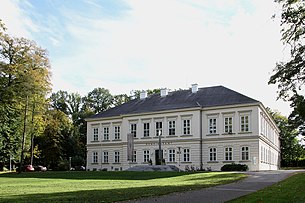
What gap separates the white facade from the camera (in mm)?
48906

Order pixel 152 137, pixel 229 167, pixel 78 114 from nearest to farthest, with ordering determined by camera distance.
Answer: pixel 229 167, pixel 152 137, pixel 78 114

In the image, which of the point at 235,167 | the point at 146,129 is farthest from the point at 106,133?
the point at 235,167

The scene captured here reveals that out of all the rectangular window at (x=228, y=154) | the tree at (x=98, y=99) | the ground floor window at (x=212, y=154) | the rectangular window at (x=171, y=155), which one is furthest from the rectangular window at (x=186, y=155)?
the tree at (x=98, y=99)

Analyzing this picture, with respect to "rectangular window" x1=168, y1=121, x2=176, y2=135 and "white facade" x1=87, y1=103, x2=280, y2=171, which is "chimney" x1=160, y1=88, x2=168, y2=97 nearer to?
"white facade" x1=87, y1=103, x2=280, y2=171

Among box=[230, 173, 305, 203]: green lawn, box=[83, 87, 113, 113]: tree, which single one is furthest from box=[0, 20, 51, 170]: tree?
box=[83, 87, 113, 113]: tree

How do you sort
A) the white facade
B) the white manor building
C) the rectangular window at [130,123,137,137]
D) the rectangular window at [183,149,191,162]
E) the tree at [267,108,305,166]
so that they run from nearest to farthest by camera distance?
the white facade < the white manor building < the rectangular window at [183,149,191,162] < the rectangular window at [130,123,137,137] < the tree at [267,108,305,166]

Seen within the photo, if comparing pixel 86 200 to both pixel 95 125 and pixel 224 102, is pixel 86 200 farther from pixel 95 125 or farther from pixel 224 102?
pixel 95 125

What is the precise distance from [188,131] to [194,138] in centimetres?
145

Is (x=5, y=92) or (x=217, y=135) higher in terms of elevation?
(x=5, y=92)

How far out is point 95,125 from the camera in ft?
208

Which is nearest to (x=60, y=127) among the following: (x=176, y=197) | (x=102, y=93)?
(x=102, y=93)

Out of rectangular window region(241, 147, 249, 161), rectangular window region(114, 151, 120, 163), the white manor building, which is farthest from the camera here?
rectangular window region(114, 151, 120, 163)

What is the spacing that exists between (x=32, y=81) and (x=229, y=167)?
75.9 feet

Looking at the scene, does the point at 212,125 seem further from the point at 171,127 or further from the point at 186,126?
the point at 171,127
